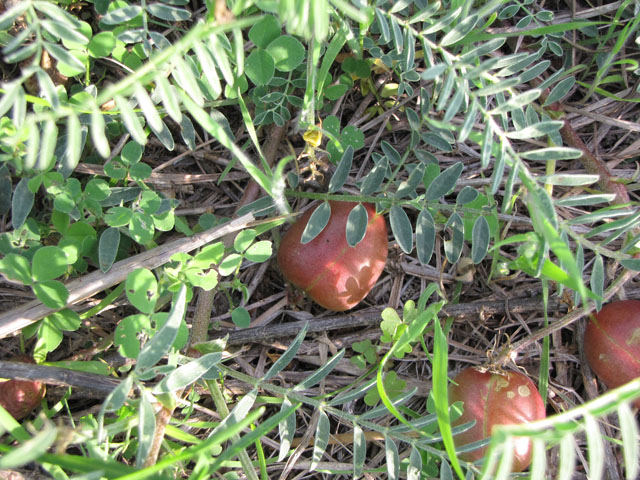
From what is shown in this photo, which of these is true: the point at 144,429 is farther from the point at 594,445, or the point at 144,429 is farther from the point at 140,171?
the point at 594,445

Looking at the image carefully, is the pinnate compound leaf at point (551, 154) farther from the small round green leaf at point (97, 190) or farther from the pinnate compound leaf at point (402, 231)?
the small round green leaf at point (97, 190)

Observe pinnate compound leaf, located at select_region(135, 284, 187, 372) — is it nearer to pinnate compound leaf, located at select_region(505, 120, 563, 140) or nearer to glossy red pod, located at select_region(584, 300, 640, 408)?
pinnate compound leaf, located at select_region(505, 120, 563, 140)

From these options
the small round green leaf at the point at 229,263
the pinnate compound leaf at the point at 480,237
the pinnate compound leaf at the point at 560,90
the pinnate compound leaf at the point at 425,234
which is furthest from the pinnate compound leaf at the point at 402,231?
the pinnate compound leaf at the point at 560,90

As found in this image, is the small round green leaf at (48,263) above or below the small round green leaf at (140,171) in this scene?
below

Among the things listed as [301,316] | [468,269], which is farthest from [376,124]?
[301,316]

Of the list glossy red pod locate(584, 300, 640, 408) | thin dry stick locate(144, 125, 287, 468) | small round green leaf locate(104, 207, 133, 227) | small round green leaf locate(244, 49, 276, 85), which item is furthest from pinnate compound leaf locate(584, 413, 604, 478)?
small round green leaf locate(104, 207, 133, 227)

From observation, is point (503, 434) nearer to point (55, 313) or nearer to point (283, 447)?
point (283, 447)
